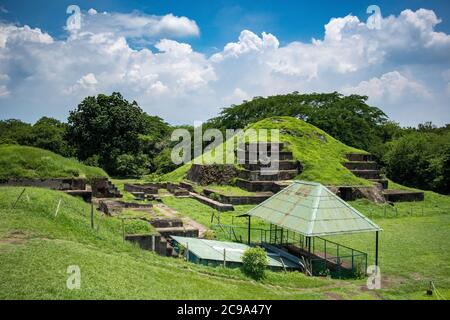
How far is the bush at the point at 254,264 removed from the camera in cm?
1030

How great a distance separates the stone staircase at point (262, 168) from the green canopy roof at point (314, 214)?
1180 centimetres

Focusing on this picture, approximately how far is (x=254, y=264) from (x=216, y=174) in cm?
1865

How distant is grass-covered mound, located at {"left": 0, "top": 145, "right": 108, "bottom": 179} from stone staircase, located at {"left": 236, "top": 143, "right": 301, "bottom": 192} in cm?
1213

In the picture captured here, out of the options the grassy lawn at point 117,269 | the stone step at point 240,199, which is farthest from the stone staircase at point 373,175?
the grassy lawn at point 117,269

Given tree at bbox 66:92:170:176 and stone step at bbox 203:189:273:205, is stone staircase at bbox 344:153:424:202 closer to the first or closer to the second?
stone step at bbox 203:189:273:205

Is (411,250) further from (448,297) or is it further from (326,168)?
(326,168)

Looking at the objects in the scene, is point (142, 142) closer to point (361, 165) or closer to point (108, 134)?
point (108, 134)

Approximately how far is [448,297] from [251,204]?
47.0ft

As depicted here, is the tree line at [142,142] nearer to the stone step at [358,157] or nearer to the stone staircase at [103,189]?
the stone step at [358,157]

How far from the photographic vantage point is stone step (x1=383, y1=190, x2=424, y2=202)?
87.3 feet

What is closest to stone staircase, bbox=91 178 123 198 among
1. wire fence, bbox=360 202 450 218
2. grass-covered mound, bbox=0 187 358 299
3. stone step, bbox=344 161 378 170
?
grass-covered mound, bbox=0 187 358 299

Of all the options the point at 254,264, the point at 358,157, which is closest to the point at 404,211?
the point at 358,157

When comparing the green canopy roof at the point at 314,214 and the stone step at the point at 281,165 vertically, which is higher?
the stone step at the point at 281,165

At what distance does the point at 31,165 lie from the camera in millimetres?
15922
